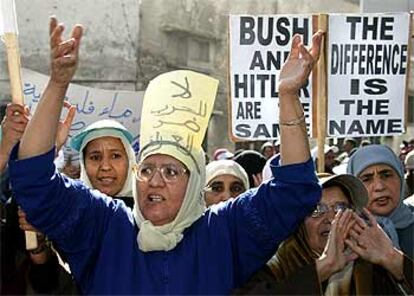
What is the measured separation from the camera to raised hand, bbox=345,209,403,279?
2.52 m

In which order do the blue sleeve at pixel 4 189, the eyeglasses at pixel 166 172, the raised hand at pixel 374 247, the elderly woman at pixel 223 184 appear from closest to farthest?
the eyeglasses at pixel 166 172, the raised hand at pixel 374 247, the blue sleeve at pixel 4 189, the elderly woman at pixel 223 184

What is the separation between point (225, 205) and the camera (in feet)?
A: 7.95

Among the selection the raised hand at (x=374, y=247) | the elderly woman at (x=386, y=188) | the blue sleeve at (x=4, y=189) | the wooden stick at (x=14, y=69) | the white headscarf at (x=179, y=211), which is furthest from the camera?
the elderly woman at (x=386, y=188)

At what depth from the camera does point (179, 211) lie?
93.0 inches

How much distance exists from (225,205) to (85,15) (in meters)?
12.1

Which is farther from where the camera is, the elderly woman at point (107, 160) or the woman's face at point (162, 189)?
the elderly woman at point (107, 160)

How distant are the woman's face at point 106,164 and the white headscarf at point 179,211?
92 cm

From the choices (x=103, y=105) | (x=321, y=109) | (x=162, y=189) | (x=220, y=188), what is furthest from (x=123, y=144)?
(x=103, y=105)

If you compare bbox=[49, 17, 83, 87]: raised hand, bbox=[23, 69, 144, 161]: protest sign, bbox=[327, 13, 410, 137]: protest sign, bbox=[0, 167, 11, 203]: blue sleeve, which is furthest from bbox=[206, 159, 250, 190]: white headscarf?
bbox=[23, 69, 144, 161]: protest sign

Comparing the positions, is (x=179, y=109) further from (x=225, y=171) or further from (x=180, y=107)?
(x=225, y=171)

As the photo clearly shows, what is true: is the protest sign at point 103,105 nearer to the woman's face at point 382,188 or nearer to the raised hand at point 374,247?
the woman's face at point 382,188

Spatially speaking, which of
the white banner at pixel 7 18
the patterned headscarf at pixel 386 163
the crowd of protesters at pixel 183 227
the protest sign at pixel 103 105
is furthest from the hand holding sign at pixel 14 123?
the protest sign at pixel 103 105

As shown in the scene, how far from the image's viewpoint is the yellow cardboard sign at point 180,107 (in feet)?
8.11

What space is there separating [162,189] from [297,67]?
0.54m
